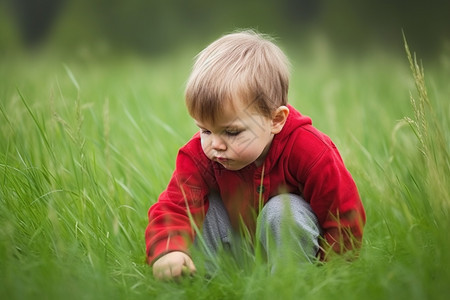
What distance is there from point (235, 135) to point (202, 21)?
6988 mm

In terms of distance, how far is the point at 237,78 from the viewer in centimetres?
169

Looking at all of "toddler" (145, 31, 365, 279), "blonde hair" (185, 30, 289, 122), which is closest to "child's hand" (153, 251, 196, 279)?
"toddler" (145, 31, 365, 279)

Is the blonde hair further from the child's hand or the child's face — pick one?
the child's hand

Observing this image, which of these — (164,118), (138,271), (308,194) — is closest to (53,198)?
(138,271)

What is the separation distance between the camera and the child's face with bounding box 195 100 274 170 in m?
1.67

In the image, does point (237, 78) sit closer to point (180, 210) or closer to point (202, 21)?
point (180, 210)

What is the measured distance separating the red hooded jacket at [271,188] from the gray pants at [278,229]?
0.03 metres

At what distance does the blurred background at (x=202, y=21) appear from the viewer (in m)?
6.24

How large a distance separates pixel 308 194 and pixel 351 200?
0.47 ft

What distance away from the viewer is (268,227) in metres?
1.67

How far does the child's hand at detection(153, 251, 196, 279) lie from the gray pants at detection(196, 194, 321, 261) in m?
0.08

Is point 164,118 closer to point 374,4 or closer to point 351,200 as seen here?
point 351,200

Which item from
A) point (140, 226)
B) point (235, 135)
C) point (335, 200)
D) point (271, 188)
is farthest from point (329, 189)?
point (140, 226)

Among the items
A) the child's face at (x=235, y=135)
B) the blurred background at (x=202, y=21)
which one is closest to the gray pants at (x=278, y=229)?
the child's face at (x=235, y=135)
